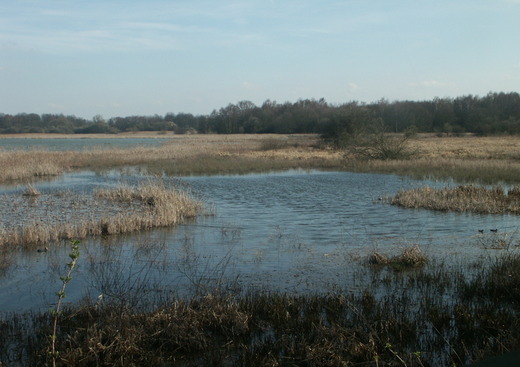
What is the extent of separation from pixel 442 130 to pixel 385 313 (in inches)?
2540

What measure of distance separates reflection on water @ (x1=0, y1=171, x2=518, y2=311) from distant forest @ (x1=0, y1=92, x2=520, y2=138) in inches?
775

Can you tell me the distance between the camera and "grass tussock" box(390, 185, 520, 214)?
16.6 metres

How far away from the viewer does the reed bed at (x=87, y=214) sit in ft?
41.4

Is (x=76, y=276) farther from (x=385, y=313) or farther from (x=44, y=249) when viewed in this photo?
(x=385, y=313)

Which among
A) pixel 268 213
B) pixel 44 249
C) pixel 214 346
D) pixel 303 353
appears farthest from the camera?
pixel 268 213

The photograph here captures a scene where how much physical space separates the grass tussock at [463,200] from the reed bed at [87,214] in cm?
772

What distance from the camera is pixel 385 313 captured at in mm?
6832

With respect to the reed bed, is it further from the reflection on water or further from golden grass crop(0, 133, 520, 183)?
golden grass crop(0, 133, 520, 183)

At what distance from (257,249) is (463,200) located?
900 centimetres

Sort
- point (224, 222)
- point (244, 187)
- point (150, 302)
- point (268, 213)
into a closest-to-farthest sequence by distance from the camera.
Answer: point (150, 302) < point (224, 222) < point (268, 213) < point (244, 187)

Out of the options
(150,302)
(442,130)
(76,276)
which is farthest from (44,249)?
(442,130)

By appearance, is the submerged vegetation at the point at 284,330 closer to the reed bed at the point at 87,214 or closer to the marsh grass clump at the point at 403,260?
the marsh grass clump at the point at 403,260

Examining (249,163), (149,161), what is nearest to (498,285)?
(249,163)

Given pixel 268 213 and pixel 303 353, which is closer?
pixel 303 353
